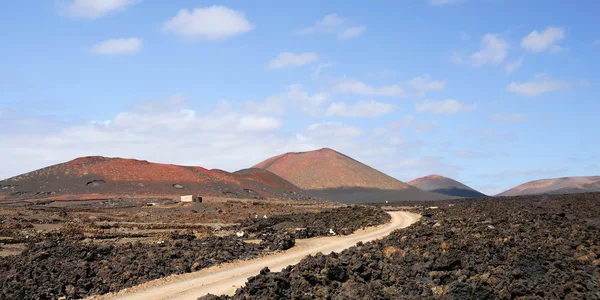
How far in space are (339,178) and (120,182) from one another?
8303 centimetres

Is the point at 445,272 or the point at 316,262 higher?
the point at 316,262

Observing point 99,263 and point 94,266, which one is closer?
point 94,266

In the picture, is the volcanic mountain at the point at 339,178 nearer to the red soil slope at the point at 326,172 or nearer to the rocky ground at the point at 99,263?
the red soil slope at the point at 326,172

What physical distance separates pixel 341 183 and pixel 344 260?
5699 inches

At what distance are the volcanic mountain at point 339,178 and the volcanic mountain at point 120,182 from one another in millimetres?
43502

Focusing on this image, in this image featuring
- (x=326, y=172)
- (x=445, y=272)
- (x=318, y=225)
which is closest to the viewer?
(x=445, y=272)

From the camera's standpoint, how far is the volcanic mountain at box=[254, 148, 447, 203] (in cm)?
15375

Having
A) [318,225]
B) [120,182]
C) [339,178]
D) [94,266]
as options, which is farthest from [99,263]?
[339,178]

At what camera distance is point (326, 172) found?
169625 mm

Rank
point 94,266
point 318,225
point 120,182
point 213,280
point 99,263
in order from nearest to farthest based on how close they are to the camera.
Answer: point 213,280 < point 94,266 < point 99,263 < point 318,225 < point 120,182

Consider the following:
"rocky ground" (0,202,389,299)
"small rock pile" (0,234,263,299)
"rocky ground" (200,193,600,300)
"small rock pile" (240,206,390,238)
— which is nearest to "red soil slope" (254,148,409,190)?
"small rock pile" (240,206,390,238)

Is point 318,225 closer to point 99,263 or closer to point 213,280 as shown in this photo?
point 99,263

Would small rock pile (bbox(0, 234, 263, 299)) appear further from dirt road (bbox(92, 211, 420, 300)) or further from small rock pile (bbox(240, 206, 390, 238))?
small rock pile (bbox(240, 206, 390, 238))

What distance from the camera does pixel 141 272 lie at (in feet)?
64.4
